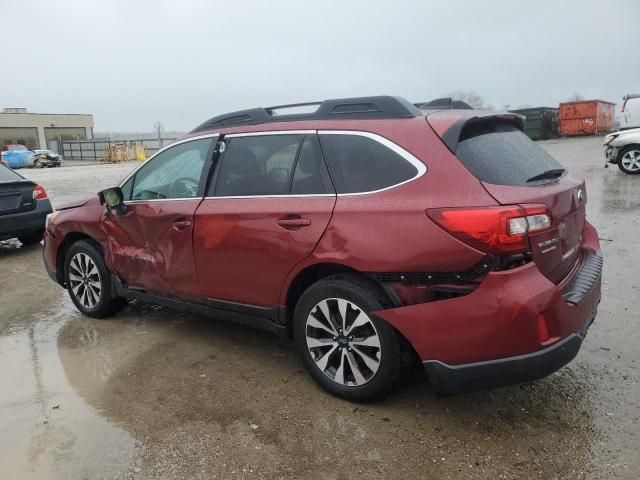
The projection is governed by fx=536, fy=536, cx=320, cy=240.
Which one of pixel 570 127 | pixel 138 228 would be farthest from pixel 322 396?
pixel 570 127

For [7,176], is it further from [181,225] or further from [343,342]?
[343,342]

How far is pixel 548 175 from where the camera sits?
3.11 metres

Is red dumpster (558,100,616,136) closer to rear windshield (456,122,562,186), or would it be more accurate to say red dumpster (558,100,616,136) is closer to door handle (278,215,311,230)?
rear windshield (456,122,562,186)

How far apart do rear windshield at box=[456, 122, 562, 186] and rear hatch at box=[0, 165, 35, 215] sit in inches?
277

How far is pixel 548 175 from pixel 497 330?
1.06m

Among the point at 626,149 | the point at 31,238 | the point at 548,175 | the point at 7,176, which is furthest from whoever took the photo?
the point at 626,149

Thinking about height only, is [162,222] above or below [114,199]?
below

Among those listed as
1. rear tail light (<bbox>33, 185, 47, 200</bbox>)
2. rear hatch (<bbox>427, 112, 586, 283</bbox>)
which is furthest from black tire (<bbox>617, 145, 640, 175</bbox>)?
rear tail light (<bbox>33, 185, 47, 200</bbox>)

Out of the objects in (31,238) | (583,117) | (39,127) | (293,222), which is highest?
(39,127)

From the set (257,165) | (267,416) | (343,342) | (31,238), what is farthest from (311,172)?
(31,238)

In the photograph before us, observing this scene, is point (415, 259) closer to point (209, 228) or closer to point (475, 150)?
point (475, 150)

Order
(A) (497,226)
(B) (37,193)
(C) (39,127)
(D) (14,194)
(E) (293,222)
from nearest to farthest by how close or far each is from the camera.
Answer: (A) (497,226) < (E) (293,222) < (D) (14,194) < (B) (37,193) < (C) (39,127)

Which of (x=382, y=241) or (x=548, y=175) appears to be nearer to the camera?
(x=382, y=241)

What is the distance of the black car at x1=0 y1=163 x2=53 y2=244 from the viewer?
7598mm
